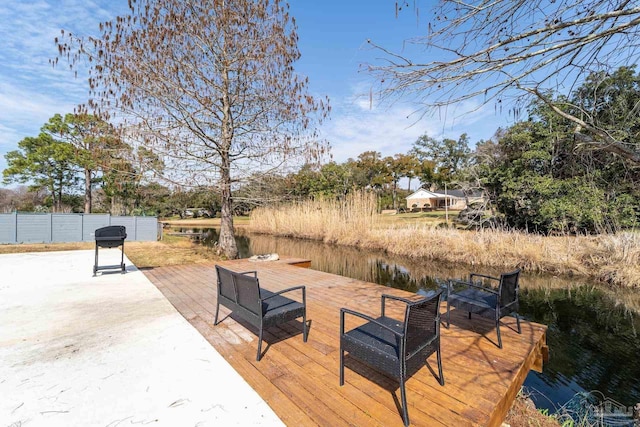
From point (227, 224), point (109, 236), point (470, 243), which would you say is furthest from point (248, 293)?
point (470, 243)

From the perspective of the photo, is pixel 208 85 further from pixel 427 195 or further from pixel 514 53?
pixel 427 195

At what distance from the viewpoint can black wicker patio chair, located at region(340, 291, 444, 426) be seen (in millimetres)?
1597

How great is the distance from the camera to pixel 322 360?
2242mm

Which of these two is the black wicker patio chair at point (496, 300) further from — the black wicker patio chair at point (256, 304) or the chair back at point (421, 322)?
the black wicker patio chair at point (256, 304)

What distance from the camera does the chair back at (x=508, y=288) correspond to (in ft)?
8.31

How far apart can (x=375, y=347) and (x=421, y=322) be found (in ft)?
1.09

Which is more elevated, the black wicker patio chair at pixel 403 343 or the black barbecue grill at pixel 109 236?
the black barbecue grill at pixel 109 236

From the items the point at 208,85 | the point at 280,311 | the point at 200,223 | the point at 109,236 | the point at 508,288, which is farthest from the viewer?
the point at 200,223

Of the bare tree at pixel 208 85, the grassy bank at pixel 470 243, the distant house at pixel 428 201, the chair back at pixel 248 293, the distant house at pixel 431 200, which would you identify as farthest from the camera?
the distant house at pixel 428 201

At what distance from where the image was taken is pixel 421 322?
5.74 feet

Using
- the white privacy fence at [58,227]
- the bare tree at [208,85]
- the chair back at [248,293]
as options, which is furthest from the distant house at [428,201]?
the chair back at [248,293]

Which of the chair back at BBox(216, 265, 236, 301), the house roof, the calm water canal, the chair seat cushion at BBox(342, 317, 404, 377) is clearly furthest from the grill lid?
the house roof

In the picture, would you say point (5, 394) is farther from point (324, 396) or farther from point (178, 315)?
point (324, 396)

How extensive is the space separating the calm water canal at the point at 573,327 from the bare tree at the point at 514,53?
2890 mm
